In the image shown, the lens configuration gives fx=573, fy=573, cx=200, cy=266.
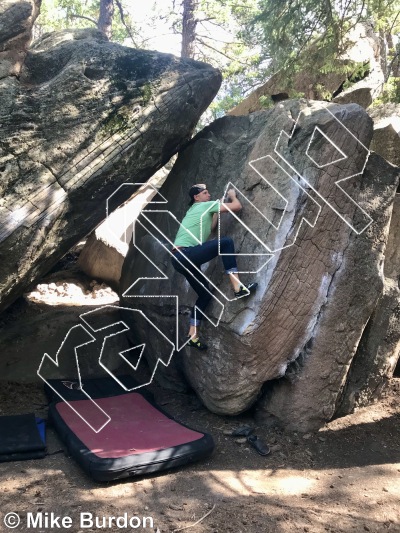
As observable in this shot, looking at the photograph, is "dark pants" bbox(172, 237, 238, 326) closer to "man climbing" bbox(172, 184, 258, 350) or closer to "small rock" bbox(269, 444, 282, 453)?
"man climbing" bbox(172, 184, 258, 350)

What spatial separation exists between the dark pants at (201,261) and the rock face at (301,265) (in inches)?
4.5

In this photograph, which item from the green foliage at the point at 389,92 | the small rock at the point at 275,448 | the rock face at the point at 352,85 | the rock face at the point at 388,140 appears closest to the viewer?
the small rock at the point at 275,448

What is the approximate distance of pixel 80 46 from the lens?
688cm

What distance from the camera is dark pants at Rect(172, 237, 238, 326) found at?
18.5 feet

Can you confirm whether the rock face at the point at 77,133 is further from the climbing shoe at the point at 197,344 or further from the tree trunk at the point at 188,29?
the tree trunk at the point at 188,29

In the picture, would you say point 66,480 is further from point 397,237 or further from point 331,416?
point 397,237

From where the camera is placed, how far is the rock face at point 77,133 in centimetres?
590

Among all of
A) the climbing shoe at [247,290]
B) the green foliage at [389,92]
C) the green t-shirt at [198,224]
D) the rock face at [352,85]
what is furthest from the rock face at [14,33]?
the green foliage at [389,92]

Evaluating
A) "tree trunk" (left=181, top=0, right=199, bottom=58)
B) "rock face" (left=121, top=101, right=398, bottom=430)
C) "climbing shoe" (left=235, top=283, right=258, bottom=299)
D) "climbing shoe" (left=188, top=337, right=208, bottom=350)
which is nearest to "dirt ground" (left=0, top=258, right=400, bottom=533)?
"rock face" (left=121, top=101, right=398, bottom=430)

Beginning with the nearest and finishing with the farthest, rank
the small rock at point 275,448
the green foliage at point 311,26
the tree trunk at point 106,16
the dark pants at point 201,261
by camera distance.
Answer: the small rock at point 275,448, the dark pants at point 201,261, the green foliage at point 311,26, the tree trunk at point 106,16

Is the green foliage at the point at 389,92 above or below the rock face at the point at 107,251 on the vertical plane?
above

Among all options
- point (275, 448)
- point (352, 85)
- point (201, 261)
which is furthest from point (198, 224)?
point (352, 85)

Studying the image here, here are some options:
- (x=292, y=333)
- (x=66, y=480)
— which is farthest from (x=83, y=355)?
(x=292, y=333)

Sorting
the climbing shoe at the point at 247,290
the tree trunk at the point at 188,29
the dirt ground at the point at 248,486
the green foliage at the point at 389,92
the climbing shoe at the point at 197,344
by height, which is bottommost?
the dirt ground at the point at 248,486
